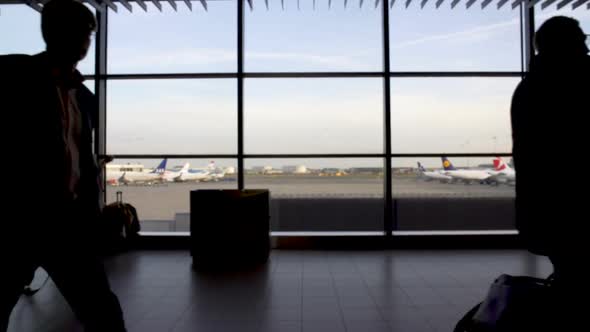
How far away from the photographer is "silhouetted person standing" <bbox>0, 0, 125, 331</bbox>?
1.05 meters

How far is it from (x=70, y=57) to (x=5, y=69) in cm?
17

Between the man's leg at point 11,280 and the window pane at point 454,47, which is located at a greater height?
the window pane at point 454,47

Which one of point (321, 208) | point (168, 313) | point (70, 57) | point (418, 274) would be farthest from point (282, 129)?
point (321, 208)

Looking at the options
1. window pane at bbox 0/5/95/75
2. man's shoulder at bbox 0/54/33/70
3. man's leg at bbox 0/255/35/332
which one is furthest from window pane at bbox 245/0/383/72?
man's leg at bbox 0/255/35/332

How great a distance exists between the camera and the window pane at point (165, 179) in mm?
4883

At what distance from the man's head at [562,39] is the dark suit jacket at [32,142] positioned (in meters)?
1.37

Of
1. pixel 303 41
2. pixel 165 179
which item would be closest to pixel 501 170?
pixel 165 179

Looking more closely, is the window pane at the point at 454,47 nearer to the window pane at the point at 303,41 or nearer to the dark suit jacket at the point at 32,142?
the window pane at the point at 303,41

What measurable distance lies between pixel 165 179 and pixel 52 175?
19.1m

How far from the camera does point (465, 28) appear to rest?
589cm

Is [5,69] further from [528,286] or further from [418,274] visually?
[418,274]

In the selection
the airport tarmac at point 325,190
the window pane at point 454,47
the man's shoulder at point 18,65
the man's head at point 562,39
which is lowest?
the airport tarmac at point 325,190

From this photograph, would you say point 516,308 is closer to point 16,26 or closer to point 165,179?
point 16,26

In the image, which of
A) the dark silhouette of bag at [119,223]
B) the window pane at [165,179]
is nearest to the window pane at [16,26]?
the window pane at [165,179]
